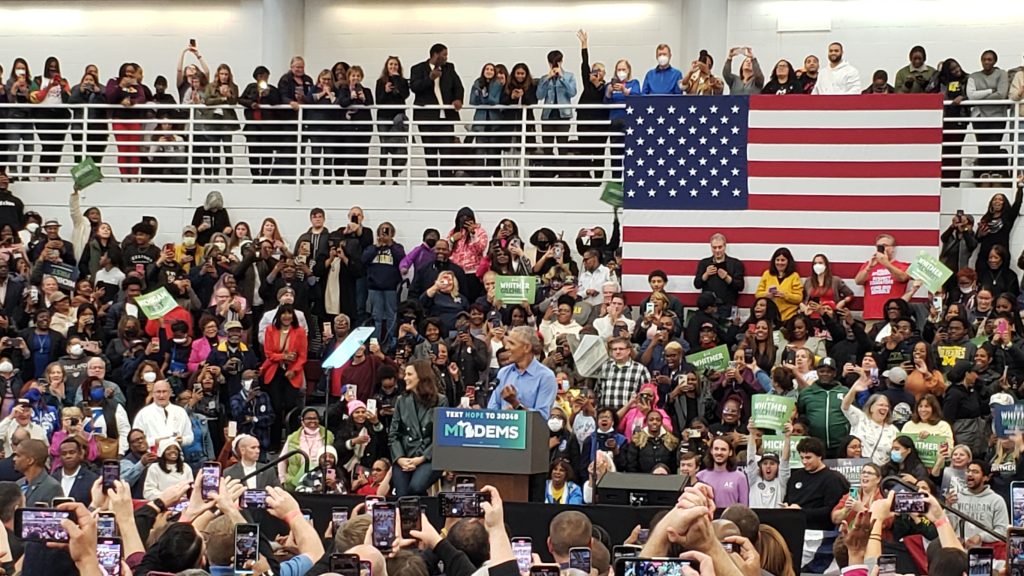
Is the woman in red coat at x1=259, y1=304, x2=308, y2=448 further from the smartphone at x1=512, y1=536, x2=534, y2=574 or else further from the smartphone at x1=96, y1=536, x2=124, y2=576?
the smartphone at x1=96, y1=536, x2=124, y2=576

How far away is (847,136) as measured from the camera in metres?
18.3

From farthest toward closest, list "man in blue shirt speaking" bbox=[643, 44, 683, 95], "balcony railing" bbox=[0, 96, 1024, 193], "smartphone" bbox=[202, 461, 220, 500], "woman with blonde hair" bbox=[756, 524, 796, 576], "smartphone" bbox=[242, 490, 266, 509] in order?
"balcony railing" bbox=[0, 96, 1024, 193], "man in blue shirt speaking" bbox=[643, 44, 683, 95], "smartphone" bbox=[242, 490, 266, 509], "woman with blonde hair" bbox=[756, 524, 796, 576], "smartphone" bbox=[202, 461, 220, 500]

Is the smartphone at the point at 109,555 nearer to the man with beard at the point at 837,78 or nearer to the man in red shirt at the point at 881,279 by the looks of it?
the man in red shirt at the point at 881,279

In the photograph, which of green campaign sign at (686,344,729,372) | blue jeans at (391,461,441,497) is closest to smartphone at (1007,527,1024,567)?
blue jeans at (391,461,441,497)

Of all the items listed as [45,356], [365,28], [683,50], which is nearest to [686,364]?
[45,356]

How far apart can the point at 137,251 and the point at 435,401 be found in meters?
7.28

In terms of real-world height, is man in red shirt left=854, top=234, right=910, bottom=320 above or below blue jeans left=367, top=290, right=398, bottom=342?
above

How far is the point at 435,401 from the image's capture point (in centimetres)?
1279

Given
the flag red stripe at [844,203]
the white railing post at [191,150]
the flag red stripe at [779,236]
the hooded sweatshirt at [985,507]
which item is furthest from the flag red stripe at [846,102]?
the white railing post at [191,150]

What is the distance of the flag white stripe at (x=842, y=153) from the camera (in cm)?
1806

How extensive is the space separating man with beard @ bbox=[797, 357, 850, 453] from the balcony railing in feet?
18.1

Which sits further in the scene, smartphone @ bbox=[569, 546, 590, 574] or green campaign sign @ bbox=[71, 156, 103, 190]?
green campaign sign @ bbox=[71, 156, 103, 190]

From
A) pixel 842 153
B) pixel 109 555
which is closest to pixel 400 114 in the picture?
pixel 842 153

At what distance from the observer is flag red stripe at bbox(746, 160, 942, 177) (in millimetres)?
18047
